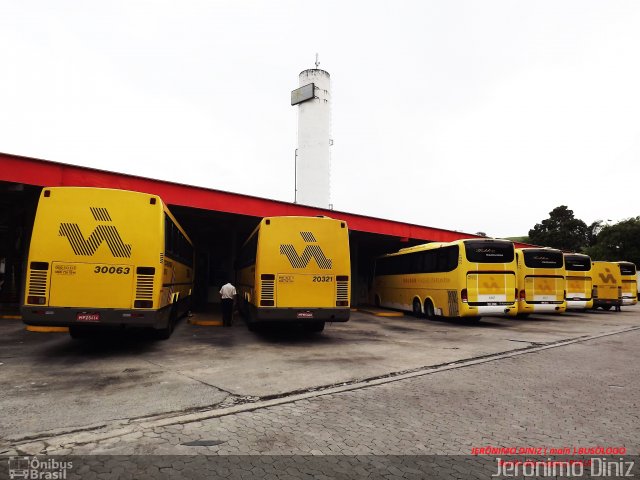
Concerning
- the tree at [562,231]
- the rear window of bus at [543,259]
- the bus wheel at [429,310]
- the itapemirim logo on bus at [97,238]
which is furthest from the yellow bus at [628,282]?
the tree at [562,231]

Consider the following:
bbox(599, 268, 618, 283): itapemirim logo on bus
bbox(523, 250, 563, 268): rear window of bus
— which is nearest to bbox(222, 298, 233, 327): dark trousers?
bbox(523, 250, 563, 268): rear window of bus

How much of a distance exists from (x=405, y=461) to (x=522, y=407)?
255 cm

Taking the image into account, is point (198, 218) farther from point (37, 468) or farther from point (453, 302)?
point (37, 468)

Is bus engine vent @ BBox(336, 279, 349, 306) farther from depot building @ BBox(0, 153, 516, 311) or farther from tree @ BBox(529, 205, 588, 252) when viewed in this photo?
tree @ BBox(529, 205, 588, 252)

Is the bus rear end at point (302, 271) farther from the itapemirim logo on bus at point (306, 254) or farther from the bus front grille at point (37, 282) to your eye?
the bus front grille at point (37, 282)

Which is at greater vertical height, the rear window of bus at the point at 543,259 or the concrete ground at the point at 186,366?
the rear window of bus at the point at 543,259

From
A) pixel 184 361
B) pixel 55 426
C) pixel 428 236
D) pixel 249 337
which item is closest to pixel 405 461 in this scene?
pixel 55 426

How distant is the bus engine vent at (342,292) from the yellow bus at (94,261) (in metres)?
4.48

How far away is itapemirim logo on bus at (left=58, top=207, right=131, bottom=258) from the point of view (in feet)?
26.9

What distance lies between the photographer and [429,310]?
18.1 m

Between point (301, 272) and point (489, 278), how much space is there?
28.2 ft

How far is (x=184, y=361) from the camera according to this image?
8.04m

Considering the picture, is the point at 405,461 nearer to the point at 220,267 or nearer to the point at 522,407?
the point at 522,407

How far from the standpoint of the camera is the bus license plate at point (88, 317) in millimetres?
8008
